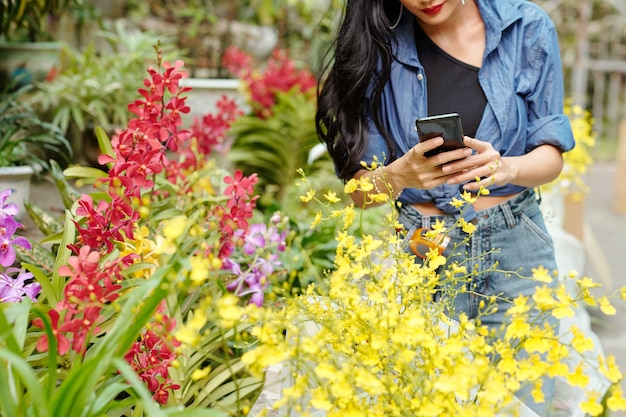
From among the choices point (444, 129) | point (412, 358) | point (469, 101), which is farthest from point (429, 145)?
point (412, 358)

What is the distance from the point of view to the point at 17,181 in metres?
2.99

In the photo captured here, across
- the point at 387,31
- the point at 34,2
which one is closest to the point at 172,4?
the point at 34,2

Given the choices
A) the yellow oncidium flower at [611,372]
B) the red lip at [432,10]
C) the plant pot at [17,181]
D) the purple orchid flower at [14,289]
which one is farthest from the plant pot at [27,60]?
the yellow oncidium flower at [611,372]

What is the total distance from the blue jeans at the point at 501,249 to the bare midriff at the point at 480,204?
2 cm

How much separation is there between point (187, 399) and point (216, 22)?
5.39m

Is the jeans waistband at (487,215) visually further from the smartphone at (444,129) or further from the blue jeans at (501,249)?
the smartphone at (444,129)

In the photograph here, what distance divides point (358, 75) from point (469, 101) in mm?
298

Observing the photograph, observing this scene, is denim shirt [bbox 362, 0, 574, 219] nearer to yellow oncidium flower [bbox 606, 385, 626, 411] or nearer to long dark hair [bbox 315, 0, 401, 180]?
long dark hair [bbox 315, 0, 401, 180]

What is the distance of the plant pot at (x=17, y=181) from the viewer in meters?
2.92

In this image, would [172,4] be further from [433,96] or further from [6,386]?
[6,386]

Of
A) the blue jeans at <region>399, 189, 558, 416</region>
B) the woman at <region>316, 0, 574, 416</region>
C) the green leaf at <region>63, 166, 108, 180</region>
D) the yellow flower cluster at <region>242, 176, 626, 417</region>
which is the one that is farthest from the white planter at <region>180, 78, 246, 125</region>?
the yellow flower cluster at <region>242, 176, 626, 417</region>

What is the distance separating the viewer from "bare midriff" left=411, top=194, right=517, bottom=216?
2.13 meters

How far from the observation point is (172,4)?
7.45 m

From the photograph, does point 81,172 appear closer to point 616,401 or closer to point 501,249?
point 501,249
